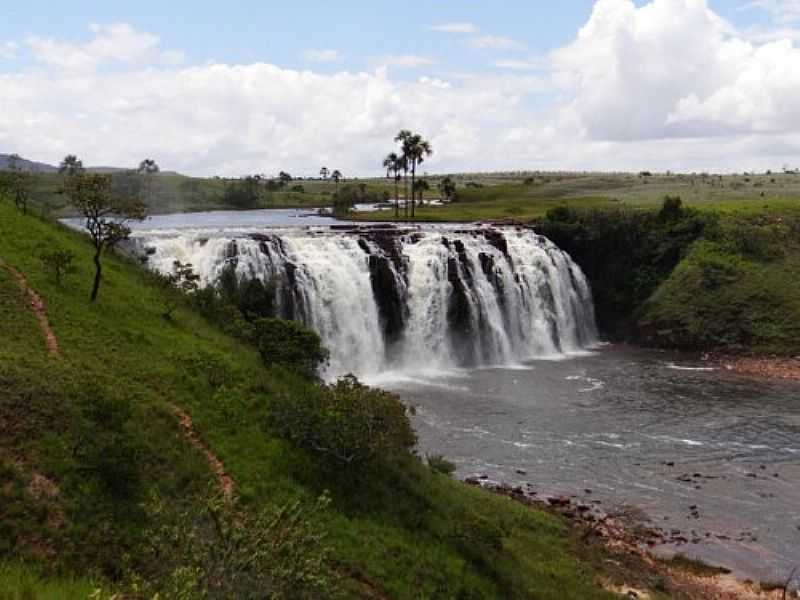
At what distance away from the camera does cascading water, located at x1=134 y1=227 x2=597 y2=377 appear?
4597 cm

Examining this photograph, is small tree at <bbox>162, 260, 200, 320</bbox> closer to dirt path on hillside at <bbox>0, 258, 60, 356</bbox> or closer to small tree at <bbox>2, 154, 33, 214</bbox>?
dirt path on hillside at <bbox>0, 258, 60, 356</bbox>

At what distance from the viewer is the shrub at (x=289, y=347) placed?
28.3m

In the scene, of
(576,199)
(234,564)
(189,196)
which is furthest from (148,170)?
(234,564)

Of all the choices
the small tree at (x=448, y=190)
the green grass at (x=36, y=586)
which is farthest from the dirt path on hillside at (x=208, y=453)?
the small tree at (x=448, y=190)

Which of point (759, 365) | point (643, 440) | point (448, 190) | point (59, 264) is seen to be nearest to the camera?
point (59, 264)

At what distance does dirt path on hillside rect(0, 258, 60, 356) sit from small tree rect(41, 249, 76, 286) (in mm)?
1091

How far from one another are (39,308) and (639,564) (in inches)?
840

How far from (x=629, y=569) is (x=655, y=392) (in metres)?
22.4

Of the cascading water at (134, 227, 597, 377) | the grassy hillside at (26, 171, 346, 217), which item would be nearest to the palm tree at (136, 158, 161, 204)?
the grassy hillside at (26, 171, 346, 217)

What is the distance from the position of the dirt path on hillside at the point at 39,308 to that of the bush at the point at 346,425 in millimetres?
6833

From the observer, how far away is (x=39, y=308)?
24.5 m

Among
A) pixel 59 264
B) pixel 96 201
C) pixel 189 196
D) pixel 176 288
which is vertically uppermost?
pixel 189 196

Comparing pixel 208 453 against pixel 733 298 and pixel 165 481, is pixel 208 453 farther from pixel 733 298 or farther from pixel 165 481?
pixel 733 298

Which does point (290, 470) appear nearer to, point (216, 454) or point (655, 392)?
point (216, 454)
